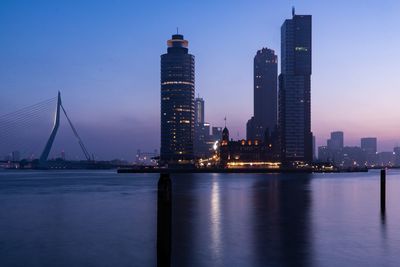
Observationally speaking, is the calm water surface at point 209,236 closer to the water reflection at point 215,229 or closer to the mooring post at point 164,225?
the water reflection at point 215,229

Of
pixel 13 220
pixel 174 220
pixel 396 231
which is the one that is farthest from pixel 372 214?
pixel 13 220

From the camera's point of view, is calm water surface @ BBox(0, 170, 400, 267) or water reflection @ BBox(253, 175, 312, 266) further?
calm water surface @ BBox(0, 170, 400, 267)

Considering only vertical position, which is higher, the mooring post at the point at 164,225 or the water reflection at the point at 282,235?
the mooring post at the point at 164,225

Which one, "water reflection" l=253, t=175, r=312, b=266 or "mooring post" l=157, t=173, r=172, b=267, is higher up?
"mooring post" l=157, t=173, r=172, b=267

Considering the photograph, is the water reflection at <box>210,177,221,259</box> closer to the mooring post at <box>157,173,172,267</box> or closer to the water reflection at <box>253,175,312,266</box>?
the water reflection at <box>253,175,312,266</box>

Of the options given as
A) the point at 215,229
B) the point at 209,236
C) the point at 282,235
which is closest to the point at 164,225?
the point at 209,236

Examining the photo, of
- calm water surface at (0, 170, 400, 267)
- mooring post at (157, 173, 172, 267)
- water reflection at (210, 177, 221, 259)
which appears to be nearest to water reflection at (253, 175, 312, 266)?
calm water surface at (0, 170, 400, 267)

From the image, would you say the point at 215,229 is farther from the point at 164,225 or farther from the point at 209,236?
the point at 164,225

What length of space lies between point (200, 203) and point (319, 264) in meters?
39.2

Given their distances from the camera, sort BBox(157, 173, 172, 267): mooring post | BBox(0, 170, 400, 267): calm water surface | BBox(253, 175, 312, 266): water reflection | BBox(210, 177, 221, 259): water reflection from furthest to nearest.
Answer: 1. BBox(210, 177, 221, 259): water reflection
2. BBox(0, 170, 400, 267): calm water surface
3. BBox(253, 175, 312, 266): water reflection
4. BBox(157, 173, 172, 267): mooring post

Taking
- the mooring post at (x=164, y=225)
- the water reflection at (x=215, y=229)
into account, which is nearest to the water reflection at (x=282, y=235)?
the water reflection at (x=215, y=229)

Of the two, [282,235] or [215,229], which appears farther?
[215,229]

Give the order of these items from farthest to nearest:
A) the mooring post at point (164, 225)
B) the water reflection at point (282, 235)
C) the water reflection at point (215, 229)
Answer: the water reflection at point (215, 229), the water reflection at point (282, 235), the mooring post at point (164, 225)

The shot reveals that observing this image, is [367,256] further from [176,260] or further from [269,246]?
[176,260]
